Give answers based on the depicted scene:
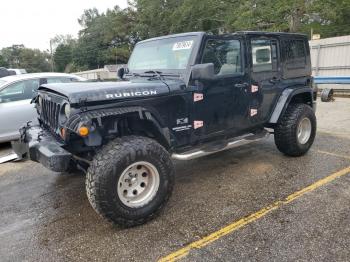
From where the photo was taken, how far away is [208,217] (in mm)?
3529

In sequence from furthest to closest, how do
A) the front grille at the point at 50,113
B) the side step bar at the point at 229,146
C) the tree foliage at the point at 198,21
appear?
1. the tree foliage at the point at 198,21
2. the side step bar at the point at 229,146
3. the front grille at the point at 50,113

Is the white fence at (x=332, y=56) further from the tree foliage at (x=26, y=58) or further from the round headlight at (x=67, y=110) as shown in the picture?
the tree foliage at (x=26, y=58)

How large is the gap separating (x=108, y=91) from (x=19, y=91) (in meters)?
4.24

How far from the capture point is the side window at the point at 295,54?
17.2 ft

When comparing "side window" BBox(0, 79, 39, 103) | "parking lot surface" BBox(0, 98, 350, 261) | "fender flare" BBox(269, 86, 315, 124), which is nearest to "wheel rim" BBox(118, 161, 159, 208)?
"parking lot surface" BBox(0, 98, 350, 261)

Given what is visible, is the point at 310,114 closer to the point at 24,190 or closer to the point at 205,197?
the point at 205,197

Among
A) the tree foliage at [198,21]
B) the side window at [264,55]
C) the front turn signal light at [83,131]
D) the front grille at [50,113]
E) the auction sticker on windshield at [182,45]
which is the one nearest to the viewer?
the front turn signal light at [83,131]

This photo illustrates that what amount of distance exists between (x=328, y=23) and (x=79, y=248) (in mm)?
24484

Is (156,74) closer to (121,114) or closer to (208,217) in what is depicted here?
(121,114)

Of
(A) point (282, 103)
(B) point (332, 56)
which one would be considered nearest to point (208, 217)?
(A) point (282, 103)

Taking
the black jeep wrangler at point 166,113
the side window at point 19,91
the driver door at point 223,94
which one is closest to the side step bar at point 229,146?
Answer: the black jeep wrangler at point 166,113

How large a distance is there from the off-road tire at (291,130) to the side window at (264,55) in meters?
0.78

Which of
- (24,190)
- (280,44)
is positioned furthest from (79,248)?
(280,44)

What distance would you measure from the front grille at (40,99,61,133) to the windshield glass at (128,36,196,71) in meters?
1.41
